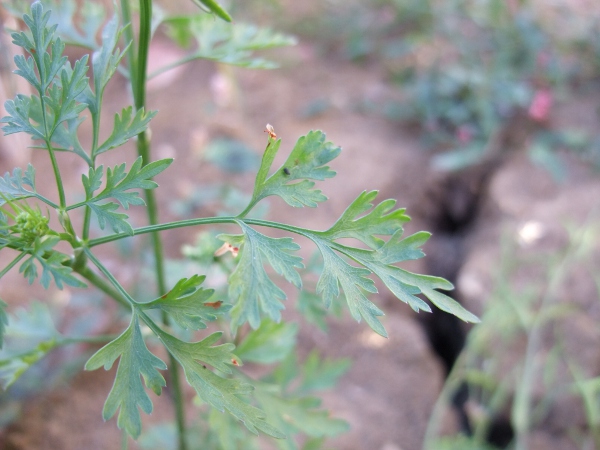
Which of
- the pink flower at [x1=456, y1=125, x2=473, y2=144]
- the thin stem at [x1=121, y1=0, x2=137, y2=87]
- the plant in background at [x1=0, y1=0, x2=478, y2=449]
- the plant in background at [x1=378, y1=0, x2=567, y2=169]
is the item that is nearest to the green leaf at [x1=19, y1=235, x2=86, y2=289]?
the plant in background at [x1=0, y1=0, x2=478, y2=449]

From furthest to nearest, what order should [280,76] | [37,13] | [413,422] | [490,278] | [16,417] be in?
[280,76], [490,278], [413,422], [16,417], [37,13]

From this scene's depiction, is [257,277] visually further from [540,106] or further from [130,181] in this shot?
[540,106]

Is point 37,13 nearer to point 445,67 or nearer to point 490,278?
point 490,278

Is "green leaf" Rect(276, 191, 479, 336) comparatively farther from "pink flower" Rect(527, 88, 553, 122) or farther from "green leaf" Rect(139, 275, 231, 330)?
"pink flower" Rect(527, 88, 553, 122)

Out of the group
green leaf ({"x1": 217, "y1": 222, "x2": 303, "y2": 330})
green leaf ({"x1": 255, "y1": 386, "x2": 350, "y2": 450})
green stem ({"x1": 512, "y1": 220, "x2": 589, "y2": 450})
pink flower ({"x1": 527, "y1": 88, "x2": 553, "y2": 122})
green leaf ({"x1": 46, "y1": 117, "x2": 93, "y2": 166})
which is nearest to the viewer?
green leaf ({"x1": 217, "y1": 222, "x2": 303, "y2": 330})

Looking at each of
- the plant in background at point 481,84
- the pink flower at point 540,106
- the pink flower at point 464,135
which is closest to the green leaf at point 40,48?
the plant in background at point 481,84

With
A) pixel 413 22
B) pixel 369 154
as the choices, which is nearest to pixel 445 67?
pixel 413 22

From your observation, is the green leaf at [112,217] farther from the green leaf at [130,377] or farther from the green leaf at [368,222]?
the green leaf at [368,222]
